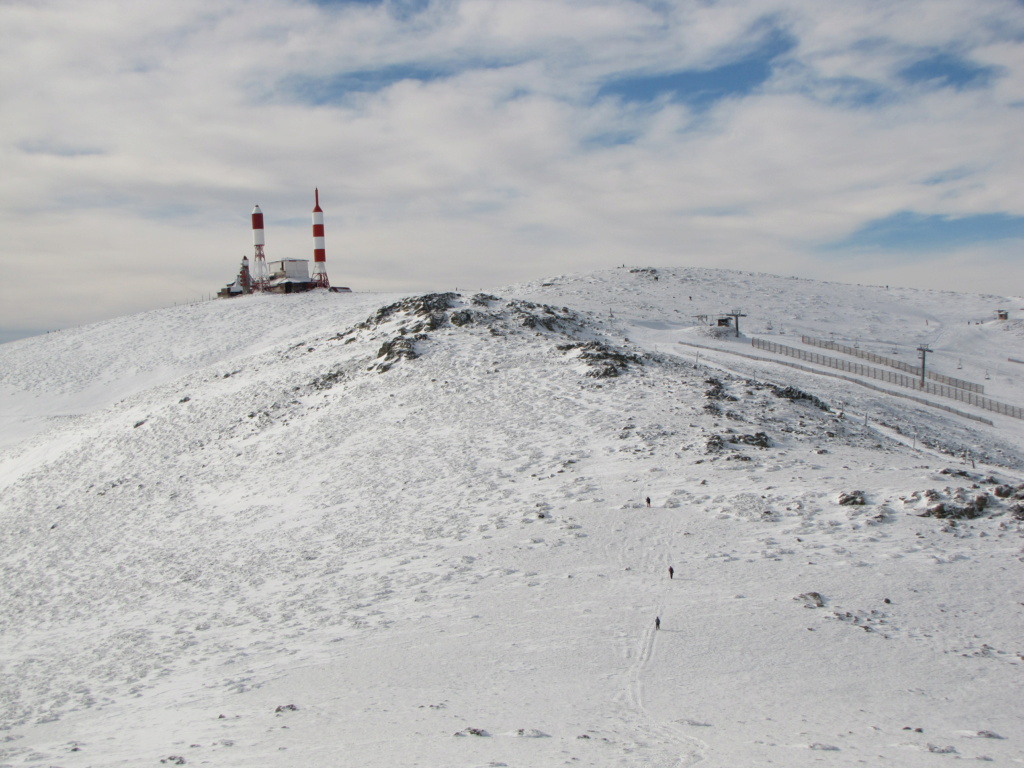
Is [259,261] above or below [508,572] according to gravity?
above

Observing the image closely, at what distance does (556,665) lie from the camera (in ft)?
37.9

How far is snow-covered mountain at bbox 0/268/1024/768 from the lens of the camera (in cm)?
995

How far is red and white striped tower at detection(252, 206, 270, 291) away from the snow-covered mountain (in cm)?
4084

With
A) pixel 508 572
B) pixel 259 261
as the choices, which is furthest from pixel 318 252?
pixel 508 572

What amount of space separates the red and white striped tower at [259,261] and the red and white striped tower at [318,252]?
474 centimetres

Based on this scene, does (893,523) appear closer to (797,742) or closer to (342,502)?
(797,742)

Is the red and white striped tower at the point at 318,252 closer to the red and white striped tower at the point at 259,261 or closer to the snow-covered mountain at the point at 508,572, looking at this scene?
the red and white striped tower at the point at 259,261

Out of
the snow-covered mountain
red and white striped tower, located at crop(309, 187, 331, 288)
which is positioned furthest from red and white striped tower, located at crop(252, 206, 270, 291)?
the snow-covered mountain

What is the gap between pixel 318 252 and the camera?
74812 millimetres

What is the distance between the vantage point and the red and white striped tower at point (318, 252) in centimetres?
7350

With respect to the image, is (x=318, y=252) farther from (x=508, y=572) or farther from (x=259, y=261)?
(x=508, y=572)

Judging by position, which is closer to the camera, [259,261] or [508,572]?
[508,572]

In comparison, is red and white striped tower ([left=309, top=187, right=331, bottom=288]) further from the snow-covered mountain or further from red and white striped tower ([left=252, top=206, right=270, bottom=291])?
the snow-covered mountain

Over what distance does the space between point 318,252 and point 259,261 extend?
6.67 m
